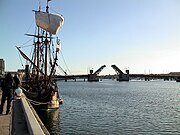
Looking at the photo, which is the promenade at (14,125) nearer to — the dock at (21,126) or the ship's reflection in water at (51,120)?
the dock at (21,126)

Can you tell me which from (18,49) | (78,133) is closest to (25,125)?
(78,133)

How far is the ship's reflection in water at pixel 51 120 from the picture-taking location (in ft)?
76.2

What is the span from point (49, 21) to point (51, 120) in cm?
2396

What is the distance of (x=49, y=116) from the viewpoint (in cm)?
3061

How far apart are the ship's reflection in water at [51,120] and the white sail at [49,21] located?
18.7m

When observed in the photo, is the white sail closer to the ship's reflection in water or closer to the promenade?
the ship's reflection in water

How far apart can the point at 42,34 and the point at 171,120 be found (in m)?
28.9

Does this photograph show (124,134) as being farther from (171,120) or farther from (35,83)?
(35,83)

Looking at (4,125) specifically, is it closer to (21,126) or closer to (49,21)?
(21,126)

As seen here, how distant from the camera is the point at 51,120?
92.0ft

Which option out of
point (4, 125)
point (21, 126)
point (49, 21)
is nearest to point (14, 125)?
point (21, 126)

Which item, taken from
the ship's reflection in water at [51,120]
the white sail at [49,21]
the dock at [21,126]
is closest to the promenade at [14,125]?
the dock at [21,126]

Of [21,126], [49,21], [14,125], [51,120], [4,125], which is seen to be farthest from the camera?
[49,21]

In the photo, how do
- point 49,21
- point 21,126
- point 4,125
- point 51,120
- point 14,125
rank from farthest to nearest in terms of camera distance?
point 49,21 < point 51,120 < point 4,125 < point 14,125 < point 21,126
